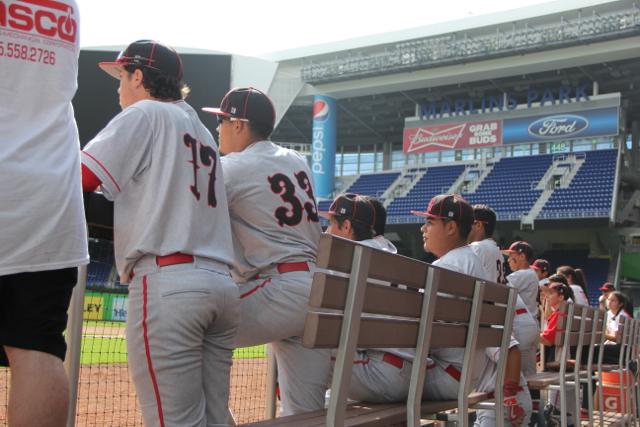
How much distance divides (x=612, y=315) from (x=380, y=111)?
26.0 meters

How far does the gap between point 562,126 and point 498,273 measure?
84.2ft

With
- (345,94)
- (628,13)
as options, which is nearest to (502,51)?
(628,13)

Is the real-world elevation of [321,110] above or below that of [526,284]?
above

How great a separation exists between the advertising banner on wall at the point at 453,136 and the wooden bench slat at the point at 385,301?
1103 inches

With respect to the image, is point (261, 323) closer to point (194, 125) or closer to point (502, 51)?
point (194, 125)

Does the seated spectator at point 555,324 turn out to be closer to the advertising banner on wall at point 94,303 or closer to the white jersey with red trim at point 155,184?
the advertising banner on wall at point 94,303

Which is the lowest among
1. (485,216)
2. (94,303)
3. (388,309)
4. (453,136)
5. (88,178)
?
(94,303)

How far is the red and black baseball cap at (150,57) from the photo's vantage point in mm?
2695

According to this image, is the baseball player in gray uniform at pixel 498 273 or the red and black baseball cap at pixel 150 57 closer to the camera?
the red and black baseball cap at pixel 150 57

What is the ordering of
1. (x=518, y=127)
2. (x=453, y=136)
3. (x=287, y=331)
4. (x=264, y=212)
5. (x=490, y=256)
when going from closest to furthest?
(x=287, y=331) < (x=264, y=212) < (x=490, y=256) < (x=518, y=127) < (x=453, y=136)

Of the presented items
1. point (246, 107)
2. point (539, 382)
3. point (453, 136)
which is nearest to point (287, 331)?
point (246, 107)

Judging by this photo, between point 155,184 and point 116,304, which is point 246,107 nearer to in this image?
point 155,184

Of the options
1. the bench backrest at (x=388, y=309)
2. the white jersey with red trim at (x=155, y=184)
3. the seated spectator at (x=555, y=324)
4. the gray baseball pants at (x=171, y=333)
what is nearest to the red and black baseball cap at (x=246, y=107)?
the white jersey with red trim at (x=155, y=184)

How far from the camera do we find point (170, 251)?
2.39 metres
